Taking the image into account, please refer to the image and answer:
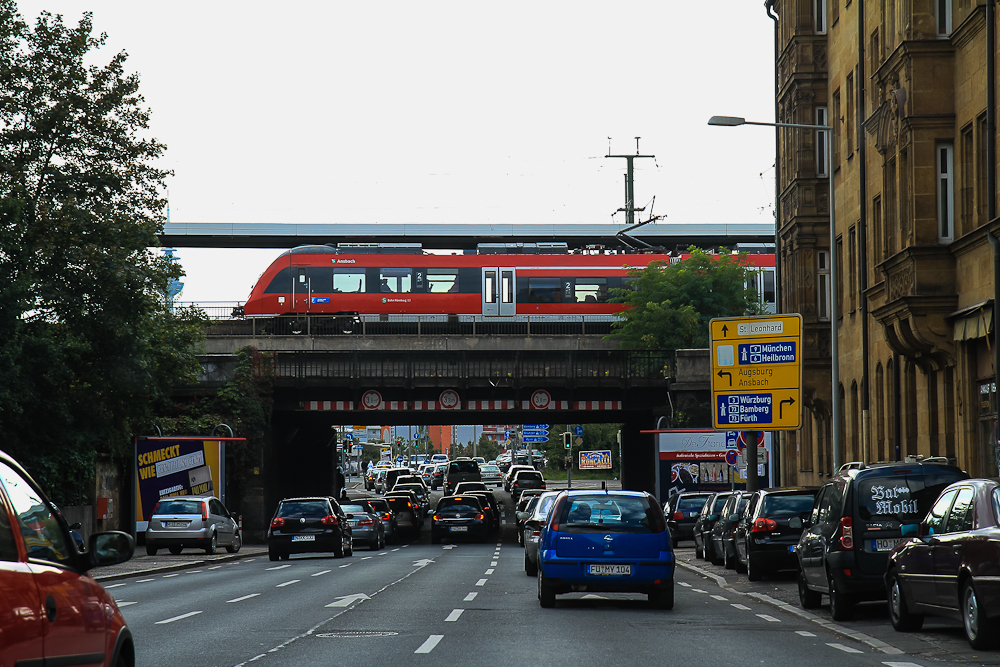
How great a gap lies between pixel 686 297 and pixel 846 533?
134 ft

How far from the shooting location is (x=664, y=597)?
1653 cm

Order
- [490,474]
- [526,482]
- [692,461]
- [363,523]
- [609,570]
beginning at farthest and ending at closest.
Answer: [490,474] → [526,482] → [692,461] → [363,523] → [609,570]

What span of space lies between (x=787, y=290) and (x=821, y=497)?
73.8 ft

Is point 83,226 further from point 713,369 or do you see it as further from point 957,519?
point 957,519

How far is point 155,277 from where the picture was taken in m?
30.9

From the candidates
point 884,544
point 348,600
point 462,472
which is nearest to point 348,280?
point 462,472

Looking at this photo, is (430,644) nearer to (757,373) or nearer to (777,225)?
(757,373)

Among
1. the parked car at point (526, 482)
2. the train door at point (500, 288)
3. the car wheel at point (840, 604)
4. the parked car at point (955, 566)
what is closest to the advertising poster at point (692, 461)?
the train door at point (500, 288)

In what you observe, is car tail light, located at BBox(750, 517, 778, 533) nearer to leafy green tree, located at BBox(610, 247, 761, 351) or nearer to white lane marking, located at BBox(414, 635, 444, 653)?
white lane marking, located at BBox(414, 635, 444, 653)

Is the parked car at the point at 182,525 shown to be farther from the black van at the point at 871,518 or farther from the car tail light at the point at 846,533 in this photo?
the car tail light at the point at 846,533

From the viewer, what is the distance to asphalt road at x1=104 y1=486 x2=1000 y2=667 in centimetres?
1114

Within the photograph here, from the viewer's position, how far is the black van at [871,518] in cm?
1430

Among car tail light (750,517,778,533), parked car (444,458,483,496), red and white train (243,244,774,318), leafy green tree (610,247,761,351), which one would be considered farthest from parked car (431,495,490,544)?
parked car (444,458,483,496)

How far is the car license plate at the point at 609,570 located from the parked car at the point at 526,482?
54.4m
